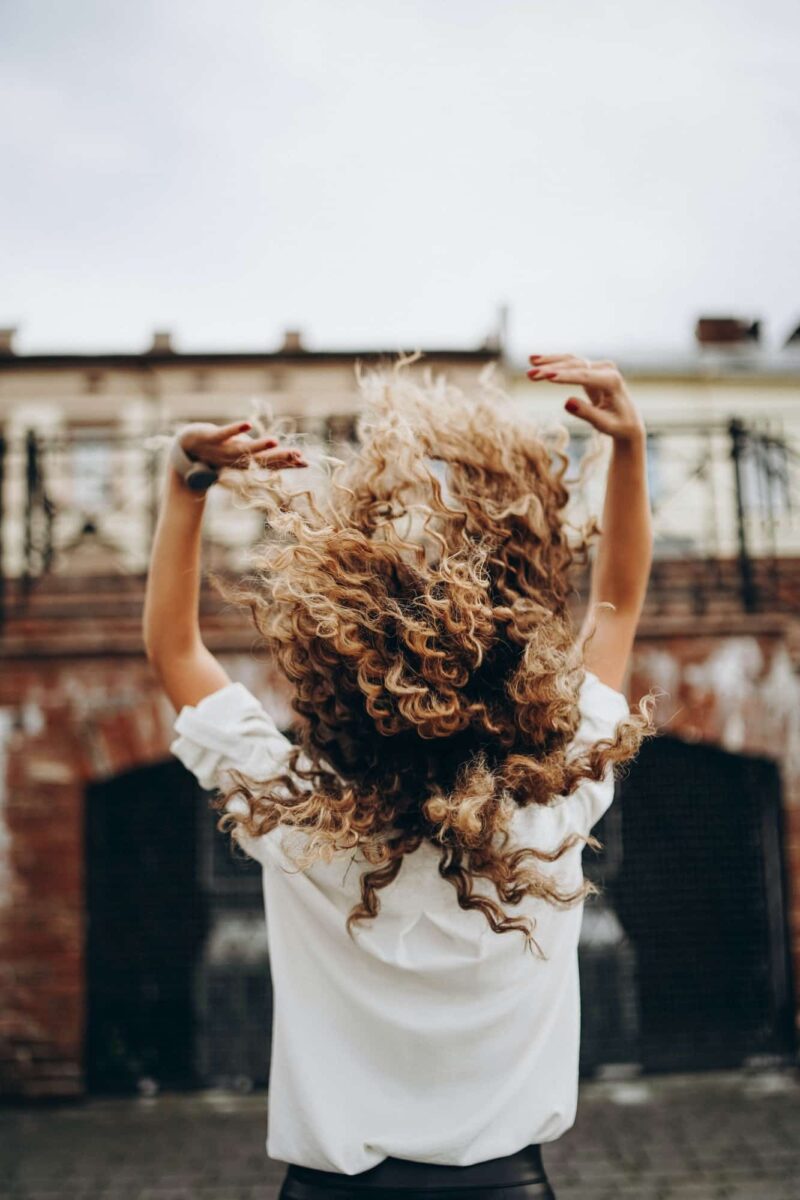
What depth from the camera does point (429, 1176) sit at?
52.1 inches

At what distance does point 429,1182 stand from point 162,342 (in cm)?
2034

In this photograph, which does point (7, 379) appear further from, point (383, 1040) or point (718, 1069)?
point (383, 1040)

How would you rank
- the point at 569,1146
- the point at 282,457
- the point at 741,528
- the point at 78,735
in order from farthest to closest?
the point at 741,528
the point at 78,735
the point at 569,1146
the point at 282,457

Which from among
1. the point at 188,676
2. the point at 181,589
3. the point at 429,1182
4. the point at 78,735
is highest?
the point at 181,589

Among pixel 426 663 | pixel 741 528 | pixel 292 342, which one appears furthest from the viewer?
pixel 292 342

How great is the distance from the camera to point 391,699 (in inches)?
50.6

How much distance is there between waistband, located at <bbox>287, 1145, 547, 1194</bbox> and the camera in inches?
51.9

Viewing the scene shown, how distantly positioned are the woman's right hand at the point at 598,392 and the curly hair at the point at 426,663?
0.40 feet

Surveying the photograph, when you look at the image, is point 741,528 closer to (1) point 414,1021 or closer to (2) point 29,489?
(2) point 29,489

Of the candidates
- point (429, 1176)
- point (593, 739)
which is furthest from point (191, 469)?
point (429, 1176)

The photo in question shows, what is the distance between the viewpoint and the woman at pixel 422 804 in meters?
1.29

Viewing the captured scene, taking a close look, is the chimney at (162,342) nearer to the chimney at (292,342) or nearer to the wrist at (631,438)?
the chimney at (292,342)

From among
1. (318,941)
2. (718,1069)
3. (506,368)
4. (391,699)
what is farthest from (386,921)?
(506,368)

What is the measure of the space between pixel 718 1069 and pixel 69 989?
14.4 ft
